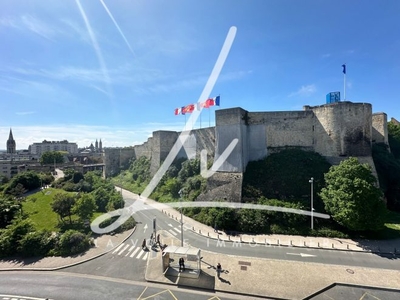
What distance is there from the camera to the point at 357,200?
18156mm

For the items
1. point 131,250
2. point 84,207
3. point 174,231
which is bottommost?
point 131,250

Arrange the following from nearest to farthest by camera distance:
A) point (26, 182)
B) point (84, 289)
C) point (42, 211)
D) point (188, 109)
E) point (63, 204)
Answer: point (84, 289) → point (63, 204) → point (42, 211) → point (188, 109) → point (26, 182)

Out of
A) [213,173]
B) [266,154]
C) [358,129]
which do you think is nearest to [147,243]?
[213,173]

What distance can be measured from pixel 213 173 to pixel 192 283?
1746 cm

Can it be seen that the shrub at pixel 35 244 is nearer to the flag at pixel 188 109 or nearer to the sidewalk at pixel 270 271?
the sidewalk at pixel 270 271

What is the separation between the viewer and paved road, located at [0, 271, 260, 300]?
12820 millimetres

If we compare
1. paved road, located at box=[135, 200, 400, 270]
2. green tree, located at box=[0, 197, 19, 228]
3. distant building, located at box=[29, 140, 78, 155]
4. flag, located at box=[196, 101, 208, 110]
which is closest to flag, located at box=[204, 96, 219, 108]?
flag, located at box=[196, 101, 208, 110]

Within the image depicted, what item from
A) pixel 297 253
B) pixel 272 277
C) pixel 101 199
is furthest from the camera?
pixel 101 199

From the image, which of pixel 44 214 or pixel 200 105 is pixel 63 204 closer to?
pixel 44 214

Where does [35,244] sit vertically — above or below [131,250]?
above

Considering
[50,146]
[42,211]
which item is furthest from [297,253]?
[50,146]

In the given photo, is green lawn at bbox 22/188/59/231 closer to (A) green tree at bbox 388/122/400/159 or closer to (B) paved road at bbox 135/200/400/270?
(B) paved road at bbox 135/200/400/270

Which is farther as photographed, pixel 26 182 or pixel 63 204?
pixel 26 182

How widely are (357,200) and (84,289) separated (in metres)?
22.3
